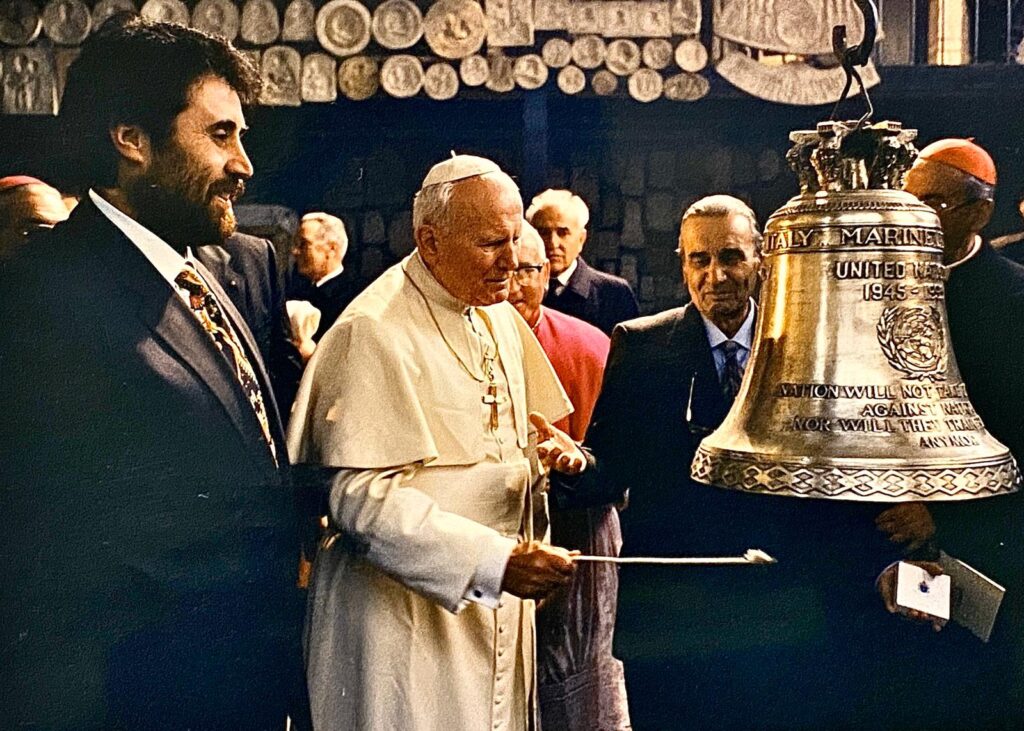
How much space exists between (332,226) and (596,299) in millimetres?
717

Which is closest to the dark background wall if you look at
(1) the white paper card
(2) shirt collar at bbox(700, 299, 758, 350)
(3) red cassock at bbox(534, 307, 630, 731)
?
(2) shirt collar at bbox(700, 299, 758, 350)

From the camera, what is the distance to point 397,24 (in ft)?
11.3

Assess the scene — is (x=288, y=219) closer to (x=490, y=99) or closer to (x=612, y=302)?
(x=490, y=99)

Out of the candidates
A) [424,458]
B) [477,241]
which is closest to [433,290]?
[477,241]

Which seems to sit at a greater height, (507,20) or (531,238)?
(507,20)

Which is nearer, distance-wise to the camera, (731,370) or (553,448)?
(553,448)

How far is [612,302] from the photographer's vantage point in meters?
3.54

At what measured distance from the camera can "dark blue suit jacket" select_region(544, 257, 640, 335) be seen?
11.5ft

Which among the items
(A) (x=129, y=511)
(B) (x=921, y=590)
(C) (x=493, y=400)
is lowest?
(B) (x=921, y=590)

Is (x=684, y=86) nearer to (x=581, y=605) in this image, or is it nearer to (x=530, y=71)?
(x=530, y=71)

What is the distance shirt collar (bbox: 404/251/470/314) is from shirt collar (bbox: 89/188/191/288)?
57 centimetres

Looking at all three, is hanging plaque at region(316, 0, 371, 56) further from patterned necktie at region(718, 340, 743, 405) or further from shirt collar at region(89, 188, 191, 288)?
patterned necktie at region(718, 340, 743, 405)

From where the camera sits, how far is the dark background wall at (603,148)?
133 inches

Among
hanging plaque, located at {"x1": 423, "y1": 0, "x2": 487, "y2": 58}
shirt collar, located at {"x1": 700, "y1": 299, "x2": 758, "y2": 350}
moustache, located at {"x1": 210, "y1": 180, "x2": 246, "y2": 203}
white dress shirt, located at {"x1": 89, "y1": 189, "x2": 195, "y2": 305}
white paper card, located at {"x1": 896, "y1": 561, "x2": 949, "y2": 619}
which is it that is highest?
hanging plaque, located at {"x1": 423, "y1": 0, "x2": 487, "y2": 58}
